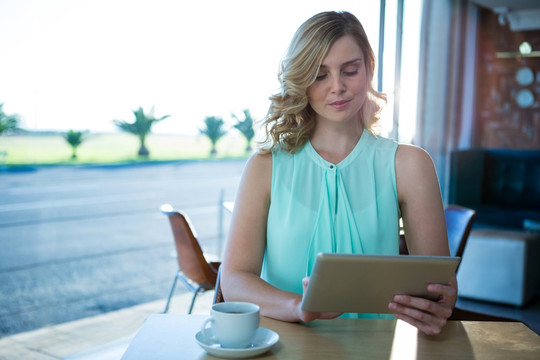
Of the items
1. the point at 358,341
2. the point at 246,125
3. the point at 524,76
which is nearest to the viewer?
the point at 358,341

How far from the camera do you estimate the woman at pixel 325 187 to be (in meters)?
1.51

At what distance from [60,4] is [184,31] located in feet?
2.76

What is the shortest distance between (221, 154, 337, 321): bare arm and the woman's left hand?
0.33 m

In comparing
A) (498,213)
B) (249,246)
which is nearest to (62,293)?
(249,246)

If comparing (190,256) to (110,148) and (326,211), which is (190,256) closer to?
(110,148)

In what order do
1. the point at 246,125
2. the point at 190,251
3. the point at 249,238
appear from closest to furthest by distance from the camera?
the point at 249,238 < the point at 190,251 < the point at 246,125

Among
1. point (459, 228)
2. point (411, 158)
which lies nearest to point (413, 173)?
point (411, 158)

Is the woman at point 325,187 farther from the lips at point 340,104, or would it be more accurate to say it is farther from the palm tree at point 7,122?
the palm tree at point 7,122

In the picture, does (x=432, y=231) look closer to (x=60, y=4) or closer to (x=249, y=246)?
(x=249, y=246)

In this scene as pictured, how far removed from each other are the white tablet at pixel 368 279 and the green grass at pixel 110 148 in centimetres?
248

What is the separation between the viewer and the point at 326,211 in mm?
1547

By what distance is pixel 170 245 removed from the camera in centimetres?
484

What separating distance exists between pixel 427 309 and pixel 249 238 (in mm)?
556

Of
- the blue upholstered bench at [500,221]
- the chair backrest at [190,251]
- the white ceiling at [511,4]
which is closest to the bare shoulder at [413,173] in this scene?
the chair backrest at [190,251]
